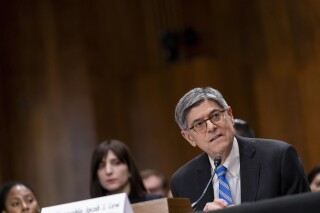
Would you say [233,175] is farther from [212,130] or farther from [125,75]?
[125,75]

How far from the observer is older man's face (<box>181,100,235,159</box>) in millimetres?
3633

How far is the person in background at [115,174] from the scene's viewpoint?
16.7ft

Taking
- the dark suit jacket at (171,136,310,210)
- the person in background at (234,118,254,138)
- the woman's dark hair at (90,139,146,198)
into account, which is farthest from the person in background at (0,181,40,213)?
the dark suit jacket at (171,136,310,210)

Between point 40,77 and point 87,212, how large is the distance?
5.14 m

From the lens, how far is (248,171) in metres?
3.61

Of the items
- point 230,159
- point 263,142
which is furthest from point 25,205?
point 263,142

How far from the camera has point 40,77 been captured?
8.22 m

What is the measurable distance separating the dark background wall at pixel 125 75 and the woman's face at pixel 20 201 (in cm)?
251

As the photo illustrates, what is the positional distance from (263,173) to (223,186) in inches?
7.7

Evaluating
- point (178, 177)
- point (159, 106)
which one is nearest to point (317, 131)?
point (159, 106)

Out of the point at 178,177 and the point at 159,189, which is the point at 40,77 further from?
the point at 178,177

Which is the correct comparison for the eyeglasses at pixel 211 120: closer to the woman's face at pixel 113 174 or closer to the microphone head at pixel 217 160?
the microphone head at pixel 217 160

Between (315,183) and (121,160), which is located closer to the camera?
(315,183)

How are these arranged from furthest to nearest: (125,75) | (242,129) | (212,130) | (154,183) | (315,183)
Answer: (125,75) → (154,183) → (315,183) → (242,129) → (212,130)
